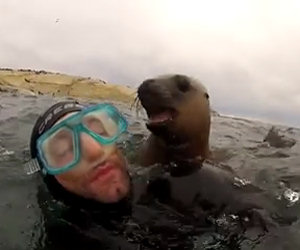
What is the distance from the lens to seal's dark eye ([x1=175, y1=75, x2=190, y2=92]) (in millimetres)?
5875

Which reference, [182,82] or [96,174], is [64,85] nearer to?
[182,82]

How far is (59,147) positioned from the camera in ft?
13.1

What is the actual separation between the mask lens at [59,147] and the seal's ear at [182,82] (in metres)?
2.05

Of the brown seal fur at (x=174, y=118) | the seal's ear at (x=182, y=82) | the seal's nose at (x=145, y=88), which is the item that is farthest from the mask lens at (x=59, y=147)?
the seal's ear at (x=182, y=82)

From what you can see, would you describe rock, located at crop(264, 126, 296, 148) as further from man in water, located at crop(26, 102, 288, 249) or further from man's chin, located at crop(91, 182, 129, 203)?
man's chin, located at crop(91, 182, 129, 203)

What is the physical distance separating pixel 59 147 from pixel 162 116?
1.75 meters

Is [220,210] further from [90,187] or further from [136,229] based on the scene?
[90,187]

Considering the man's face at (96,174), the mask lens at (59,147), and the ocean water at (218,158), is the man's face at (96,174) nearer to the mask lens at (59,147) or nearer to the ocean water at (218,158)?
the mask lens at (59,147)

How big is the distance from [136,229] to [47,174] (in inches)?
26.3

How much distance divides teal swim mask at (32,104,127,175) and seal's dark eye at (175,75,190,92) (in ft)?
6.15

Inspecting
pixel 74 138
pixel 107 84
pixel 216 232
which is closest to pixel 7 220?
pixel 74 138

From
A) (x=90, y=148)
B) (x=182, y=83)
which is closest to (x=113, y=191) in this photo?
(x=90, y=148)

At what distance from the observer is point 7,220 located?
4.82 metres

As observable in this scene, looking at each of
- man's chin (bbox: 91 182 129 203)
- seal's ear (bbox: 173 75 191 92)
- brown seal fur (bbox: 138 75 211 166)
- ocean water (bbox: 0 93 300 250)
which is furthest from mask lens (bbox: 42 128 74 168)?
seal's ear (bbox: 173 75 191 92)
